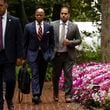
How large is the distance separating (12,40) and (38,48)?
9.26 ft

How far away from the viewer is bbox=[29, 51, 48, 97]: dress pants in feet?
44.0

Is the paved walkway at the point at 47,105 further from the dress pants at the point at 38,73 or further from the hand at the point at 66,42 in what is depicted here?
the hand at the point at 66,42

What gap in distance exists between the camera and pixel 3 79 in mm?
10695

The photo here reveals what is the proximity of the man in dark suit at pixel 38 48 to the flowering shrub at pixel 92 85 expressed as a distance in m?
0.93

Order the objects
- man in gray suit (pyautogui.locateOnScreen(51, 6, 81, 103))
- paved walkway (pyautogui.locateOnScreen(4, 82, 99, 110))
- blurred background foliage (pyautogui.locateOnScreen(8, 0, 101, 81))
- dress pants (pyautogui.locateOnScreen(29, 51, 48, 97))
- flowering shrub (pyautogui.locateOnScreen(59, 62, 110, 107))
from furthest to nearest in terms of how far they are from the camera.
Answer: blurred background foliage (pyautogui.locateOnScreen(8, 0, 101, 81))
man in gray suit (pyautogui.locateOnScreen(51, 6, 81, 103))
dress pants (pyautogui.locateOnScreen(29, 51, 48, 97))
paved walkway (pyautogui.locateOnScreen(4, 82, 99, 110))
flowering shrub (pyautogui.locateOnScreen(59, 62, 110, 107))

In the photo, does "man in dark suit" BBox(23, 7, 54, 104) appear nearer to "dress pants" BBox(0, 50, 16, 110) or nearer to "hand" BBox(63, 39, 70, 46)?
"hand" BBox(63, 39, 70, 46)

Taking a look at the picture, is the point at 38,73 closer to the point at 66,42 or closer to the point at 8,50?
the point at 66,42

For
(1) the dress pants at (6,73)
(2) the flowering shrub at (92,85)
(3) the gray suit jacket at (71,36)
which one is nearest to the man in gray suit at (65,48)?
(3) the gray suit jacket at (71,36)

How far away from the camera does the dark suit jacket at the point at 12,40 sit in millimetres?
10609

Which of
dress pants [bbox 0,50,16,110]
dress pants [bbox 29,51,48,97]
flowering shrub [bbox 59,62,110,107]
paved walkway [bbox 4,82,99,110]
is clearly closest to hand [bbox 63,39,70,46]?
dress pants [bbox 29,51,48,97]

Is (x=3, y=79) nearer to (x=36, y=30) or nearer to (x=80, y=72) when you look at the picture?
(x=36, y=30)

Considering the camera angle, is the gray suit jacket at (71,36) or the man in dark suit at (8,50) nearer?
the man in dark suit at (8,50)

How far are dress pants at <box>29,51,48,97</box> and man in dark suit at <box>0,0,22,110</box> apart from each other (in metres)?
2.57

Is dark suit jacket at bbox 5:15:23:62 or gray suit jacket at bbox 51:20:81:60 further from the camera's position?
gray suit jacket at bbox 51:20:81:60
